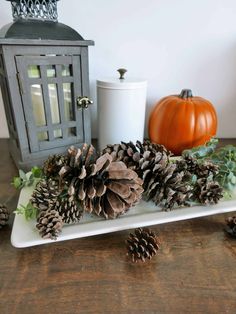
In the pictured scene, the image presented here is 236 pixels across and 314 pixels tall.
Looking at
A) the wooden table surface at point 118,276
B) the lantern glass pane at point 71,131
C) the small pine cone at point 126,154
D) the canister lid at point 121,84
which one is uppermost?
the canister lid at point 121,84

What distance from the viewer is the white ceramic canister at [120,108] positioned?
529mm

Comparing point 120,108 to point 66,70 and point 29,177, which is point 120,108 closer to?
point 66,70

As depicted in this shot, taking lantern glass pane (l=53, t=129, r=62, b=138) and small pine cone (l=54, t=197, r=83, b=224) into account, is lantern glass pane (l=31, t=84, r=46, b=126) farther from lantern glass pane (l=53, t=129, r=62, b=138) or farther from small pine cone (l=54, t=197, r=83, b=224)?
small pine cone (l=54, t=197, r=83, b=224)

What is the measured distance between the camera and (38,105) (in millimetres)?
459

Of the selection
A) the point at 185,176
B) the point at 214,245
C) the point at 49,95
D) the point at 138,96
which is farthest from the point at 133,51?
the point at 214,245

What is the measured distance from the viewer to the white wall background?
604mm

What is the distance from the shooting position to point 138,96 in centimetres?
55

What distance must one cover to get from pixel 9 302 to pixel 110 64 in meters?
Result: 0.61

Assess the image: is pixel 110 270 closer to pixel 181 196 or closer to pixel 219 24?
pixel 181 196

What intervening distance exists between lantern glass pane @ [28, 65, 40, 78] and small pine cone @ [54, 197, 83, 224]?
25cm

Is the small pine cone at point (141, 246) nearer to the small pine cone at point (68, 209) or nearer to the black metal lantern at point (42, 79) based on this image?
the small pine cone at point (68, 209)

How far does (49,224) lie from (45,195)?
0.16ft

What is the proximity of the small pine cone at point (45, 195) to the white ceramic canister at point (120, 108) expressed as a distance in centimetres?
26

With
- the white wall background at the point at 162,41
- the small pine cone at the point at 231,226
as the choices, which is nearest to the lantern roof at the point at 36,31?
the white wall background at the point at 162,41
